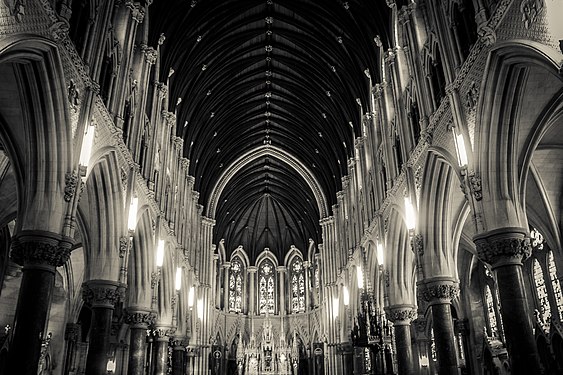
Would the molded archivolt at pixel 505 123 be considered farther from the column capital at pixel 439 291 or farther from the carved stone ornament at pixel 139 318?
the carved stone ornament at pixel 139 318

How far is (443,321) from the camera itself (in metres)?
17.4

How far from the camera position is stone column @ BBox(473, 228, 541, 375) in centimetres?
1205

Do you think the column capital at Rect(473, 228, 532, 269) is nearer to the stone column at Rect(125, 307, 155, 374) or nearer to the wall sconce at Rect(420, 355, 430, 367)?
the stone column at Rect(125, 307, 155, 374)

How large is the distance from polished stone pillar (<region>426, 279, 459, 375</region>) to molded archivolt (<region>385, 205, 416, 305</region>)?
5.49 m

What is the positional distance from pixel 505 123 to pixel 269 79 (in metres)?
28.8

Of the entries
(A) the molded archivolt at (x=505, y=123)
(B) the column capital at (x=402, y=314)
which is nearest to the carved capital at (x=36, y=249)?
(A) the molded archivolt at (x=505, y=123)

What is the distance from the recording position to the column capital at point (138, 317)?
22.1 metres

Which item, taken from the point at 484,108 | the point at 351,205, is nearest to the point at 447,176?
the point at 484,108

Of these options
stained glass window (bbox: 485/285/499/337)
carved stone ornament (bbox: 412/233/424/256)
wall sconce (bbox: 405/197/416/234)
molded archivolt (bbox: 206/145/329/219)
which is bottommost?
stained glass window (bbox: 485/285/499/337)

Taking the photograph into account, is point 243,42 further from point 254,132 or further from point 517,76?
point 517,76

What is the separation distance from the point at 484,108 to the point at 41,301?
12379 millimetres

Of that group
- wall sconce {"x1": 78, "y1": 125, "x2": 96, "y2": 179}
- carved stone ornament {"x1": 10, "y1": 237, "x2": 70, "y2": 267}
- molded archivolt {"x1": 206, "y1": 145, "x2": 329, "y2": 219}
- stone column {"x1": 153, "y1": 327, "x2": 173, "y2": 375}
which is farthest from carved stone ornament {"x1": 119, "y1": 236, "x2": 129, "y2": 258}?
→ molded archivolt {"x1": 206, "y1": 145, "x2": 329, "y2": 219}

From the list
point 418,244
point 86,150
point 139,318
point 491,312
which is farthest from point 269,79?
point 86,150

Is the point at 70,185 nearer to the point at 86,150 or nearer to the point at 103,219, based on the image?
the point at 86,150
